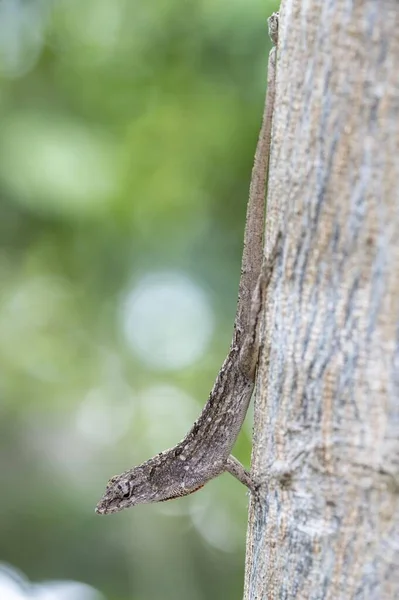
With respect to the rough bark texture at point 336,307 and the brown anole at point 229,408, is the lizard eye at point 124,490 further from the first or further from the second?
the rough bark texture at point 336,307

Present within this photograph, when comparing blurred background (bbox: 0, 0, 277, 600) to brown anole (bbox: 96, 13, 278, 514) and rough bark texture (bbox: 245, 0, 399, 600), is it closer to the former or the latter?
brown anole (bbox: 96, 13, 278, 514)

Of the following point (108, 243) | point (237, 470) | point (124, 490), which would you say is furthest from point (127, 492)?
point (108, 243)

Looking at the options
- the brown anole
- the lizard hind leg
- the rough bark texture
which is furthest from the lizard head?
the rough bark texture

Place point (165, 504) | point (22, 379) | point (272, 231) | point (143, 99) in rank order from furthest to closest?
point (165, 504)
point (22, 379)
point (143, 99)
point (272, 231)

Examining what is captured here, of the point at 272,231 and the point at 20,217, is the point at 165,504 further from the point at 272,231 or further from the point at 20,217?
the point at 272,231

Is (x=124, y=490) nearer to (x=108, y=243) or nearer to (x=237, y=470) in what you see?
(x=237, y=470)

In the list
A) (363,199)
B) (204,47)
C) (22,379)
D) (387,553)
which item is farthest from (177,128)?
(387,553)
